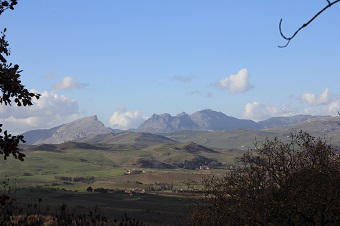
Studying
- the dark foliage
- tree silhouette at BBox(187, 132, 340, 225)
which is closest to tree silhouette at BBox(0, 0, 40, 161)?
the dark foliage

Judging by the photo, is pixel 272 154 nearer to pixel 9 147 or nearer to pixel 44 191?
pixel 9 147

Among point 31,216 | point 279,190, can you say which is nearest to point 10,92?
point 31,216

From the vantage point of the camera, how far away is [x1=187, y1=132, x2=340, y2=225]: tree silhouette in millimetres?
36656

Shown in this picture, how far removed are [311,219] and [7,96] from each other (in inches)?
1202

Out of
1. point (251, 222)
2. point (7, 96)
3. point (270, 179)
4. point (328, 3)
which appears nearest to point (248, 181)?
point (270, 179)

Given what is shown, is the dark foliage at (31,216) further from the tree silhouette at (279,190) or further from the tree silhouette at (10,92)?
the tree silhouette at (279,190)

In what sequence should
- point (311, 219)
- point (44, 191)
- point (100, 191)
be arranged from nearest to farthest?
point (311, 219) < point (44, 191) < point (100, 191)

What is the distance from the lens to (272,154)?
43.6m

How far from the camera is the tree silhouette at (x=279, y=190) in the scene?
120 ft

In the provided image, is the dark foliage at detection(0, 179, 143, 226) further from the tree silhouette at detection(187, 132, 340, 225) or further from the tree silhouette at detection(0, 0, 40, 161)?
the tree silhouette at detection(187, 132, 340, 225)

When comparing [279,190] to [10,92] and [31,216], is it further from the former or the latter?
[10,92]

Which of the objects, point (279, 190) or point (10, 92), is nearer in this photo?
point (10, 92)

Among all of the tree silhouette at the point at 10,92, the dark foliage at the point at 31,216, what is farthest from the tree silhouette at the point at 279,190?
the tree silhouette at the point at 10,92

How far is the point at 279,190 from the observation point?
39.4 metres
